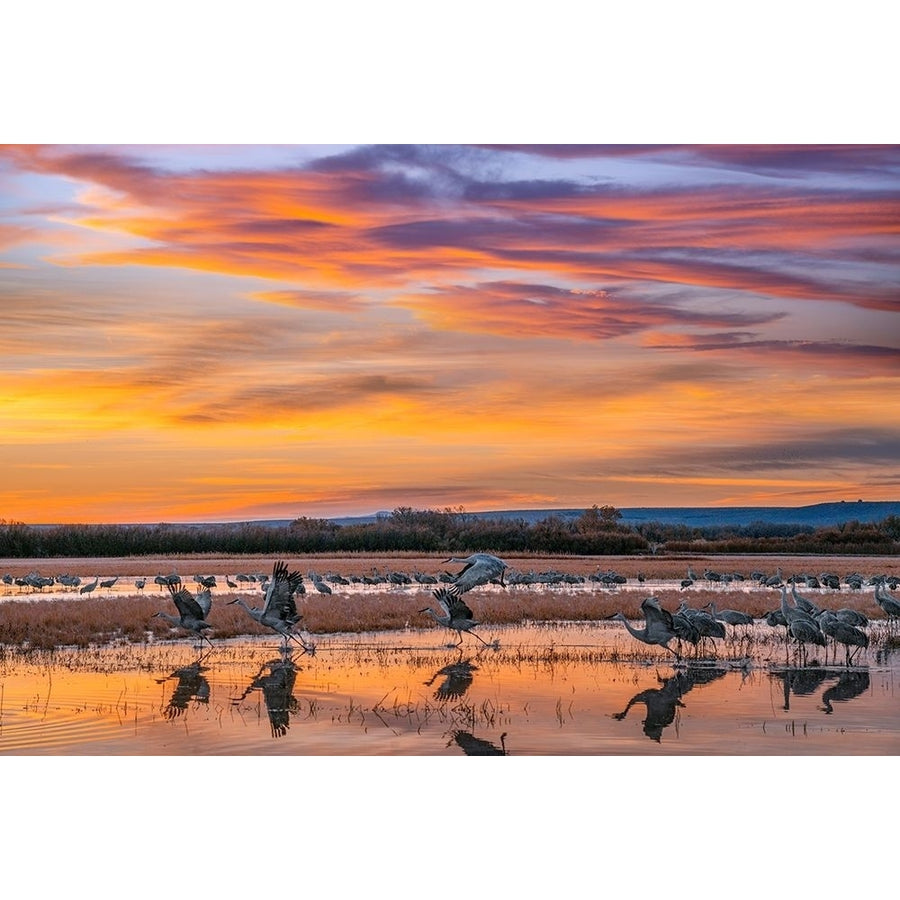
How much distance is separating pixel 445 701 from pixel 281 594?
14.6 ft

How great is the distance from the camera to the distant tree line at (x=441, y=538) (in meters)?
42.0

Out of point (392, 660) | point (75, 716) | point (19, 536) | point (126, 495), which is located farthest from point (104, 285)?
point (19, 536)

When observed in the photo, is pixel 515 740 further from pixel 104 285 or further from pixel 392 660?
pixel 104 285

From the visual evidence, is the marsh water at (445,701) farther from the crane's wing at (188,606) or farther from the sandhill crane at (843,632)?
the crane's wing at (188,606)

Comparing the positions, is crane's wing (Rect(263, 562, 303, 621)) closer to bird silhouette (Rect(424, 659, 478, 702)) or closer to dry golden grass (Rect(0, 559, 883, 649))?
bird silhouette (Rect(424, 659, 478, 702))

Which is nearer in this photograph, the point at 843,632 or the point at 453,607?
the point at 843,632

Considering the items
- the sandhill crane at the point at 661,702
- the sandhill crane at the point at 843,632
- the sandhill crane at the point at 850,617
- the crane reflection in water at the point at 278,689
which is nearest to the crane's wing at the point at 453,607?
the crane reflection in water at the point at 278,689

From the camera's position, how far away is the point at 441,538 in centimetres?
4291

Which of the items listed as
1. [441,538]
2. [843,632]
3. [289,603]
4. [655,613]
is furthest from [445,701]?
[441,538]

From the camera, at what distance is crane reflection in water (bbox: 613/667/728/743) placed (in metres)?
10.7

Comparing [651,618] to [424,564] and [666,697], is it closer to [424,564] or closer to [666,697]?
[666,697]

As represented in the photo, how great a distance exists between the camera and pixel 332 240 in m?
18.6

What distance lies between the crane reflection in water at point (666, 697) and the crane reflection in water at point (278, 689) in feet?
10.4

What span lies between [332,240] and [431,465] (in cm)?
453
